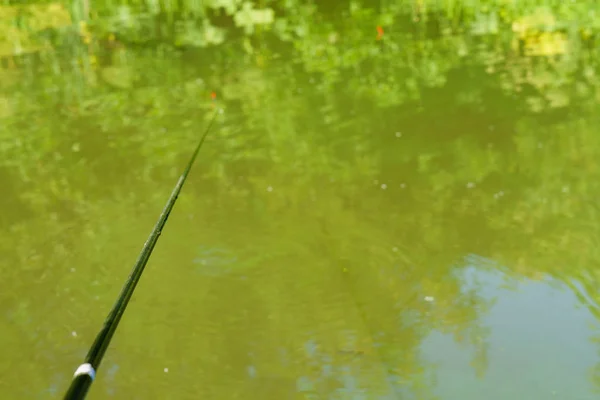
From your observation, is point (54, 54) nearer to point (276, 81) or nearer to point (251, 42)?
point (251, 42)

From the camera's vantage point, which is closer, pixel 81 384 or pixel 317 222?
pixel 81 384

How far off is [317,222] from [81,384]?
8.16 feet

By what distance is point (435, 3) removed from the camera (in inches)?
320

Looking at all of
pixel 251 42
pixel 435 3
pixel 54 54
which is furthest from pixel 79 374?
pixel 435 3

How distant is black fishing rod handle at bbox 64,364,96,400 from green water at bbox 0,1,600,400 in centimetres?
141

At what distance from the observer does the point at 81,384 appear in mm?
1128

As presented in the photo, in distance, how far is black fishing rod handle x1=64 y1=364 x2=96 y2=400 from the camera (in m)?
1.07

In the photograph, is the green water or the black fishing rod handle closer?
the black fishing rod handle

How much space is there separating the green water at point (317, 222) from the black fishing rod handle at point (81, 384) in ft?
4.61

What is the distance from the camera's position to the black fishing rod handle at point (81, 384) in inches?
42.2

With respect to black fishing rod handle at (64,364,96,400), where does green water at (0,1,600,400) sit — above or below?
below

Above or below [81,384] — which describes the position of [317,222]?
below

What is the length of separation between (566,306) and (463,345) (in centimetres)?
50

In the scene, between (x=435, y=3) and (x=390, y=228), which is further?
(x=435, y=3)
